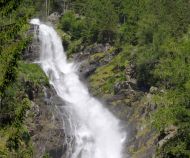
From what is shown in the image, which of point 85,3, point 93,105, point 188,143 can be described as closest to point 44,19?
point 85,3

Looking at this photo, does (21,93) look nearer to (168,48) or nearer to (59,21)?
(168,48)

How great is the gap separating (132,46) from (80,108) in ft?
52.3

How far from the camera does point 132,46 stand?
74.1m

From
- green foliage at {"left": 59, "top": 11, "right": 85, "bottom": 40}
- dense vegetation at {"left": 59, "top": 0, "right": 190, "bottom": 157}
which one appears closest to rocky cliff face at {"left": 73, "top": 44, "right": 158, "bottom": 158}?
dense vegetation at {"left": 59, "top": 0, "right": 190, "bottom": 157}

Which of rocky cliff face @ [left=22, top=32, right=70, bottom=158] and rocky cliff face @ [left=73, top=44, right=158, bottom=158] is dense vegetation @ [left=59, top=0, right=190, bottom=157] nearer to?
rocky cliff face @ [left=73, top=44, right=158, bottom=158]

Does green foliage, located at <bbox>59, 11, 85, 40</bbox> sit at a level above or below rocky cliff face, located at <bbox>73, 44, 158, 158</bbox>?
above

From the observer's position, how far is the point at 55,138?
5250cm

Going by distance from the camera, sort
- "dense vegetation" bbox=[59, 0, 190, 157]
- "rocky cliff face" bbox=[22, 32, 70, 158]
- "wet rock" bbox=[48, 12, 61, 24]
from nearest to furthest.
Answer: "dense vegetation" bbox=[59, 0, 190, 157]
"rocky cliff face" bbox=[22, 32, 70, 158]
"wet rock" bbox=[48, 12, 61, 24]

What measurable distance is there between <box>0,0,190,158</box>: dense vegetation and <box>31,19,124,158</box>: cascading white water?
3.50m

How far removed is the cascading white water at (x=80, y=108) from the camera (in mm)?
53906

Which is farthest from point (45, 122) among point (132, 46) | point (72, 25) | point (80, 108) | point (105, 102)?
point (72, 25)

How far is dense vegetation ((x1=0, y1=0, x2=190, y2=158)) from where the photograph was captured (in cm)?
1920

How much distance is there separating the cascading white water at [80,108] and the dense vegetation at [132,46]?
11.5 ft

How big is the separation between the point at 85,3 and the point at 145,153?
56119mm
